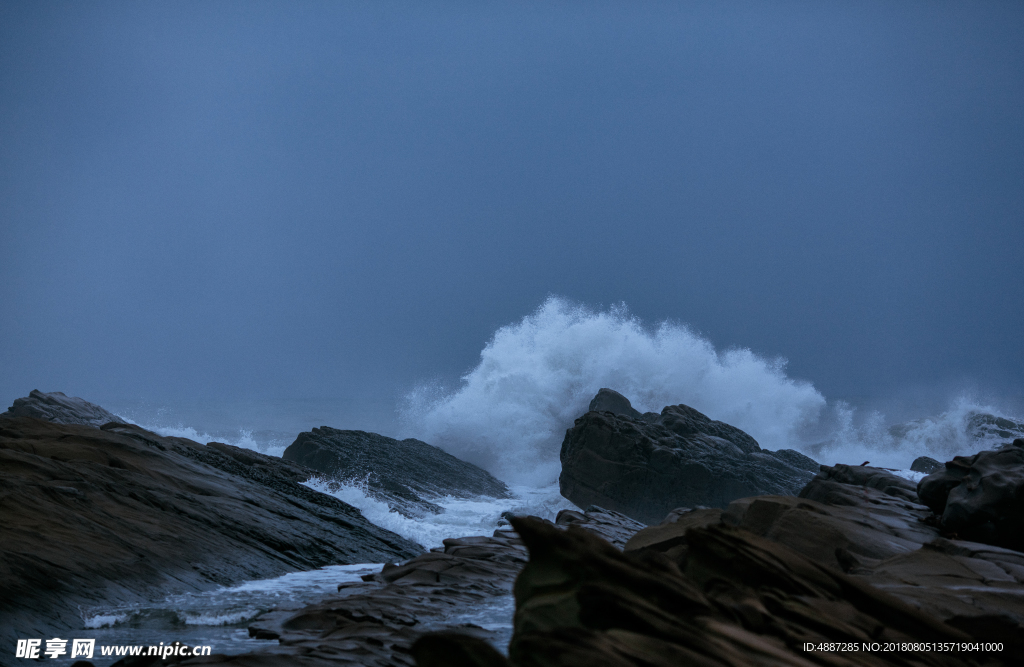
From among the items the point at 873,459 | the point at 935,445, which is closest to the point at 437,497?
the point at 873,459

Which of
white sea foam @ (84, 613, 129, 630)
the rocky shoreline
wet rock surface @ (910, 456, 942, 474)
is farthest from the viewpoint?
wet rock surface @ (910, 456, 942, 474)

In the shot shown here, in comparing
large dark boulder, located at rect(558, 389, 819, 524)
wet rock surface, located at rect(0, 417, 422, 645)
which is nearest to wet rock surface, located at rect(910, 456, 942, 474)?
large dark boulder, located at rect(558, 389, 819, 524)

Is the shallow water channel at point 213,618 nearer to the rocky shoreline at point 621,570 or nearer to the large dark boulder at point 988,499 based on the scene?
the rocky shoreline at point 621,570

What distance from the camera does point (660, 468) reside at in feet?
65.3

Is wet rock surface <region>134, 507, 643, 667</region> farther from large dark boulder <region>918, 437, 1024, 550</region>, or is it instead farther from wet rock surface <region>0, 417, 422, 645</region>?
large dark boulder <region>918, 437, 1024, 550</region>

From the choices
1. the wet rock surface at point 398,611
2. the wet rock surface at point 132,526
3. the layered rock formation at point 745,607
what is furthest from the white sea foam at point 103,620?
the layered rock formation at point 745,607

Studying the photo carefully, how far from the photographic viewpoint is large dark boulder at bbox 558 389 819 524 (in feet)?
→ 65.0

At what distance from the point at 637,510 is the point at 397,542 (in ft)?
30.3

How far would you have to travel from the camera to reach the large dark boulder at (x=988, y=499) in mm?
8117

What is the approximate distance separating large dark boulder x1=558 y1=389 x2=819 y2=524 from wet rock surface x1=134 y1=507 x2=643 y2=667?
8.68 metres

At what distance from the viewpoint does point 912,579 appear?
622 cm

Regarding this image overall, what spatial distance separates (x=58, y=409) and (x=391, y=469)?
34.8 ft

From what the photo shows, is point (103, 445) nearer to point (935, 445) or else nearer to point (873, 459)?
point (873, 459)

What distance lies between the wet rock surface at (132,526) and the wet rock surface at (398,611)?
2236 mm
